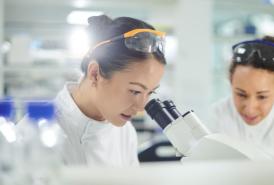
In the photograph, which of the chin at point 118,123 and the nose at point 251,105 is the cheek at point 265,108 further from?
the chin at point 118,123

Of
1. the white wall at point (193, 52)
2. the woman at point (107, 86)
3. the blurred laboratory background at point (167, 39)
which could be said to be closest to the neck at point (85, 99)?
the woman at point (107, 86)

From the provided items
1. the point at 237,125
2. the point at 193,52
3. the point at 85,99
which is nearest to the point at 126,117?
the point at 85,99

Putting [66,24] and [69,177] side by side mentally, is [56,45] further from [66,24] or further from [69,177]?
[69,177]

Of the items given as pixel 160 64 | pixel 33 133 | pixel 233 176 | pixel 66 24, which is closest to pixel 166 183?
pixel 233 176

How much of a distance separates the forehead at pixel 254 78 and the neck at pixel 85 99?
475mm

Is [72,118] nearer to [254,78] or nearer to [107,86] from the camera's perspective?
[107,86]

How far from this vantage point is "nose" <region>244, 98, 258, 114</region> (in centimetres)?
118

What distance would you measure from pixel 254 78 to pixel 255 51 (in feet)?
0.30

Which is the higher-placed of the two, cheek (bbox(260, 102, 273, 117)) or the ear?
the ear

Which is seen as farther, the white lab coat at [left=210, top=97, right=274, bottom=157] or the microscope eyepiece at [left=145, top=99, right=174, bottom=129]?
the white lab coat at [left=210, top=97, right=274, bottom=157]

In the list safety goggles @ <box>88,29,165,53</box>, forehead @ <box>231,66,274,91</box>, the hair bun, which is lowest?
forehead @ <box>231,66,274,91</box>

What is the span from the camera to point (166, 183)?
444mm

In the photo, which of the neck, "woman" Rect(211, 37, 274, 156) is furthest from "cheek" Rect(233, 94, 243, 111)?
the neck

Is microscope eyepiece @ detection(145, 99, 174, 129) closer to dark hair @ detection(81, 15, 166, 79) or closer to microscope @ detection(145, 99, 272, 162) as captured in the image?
microscope @ detection(145, 99, 272, 162)
